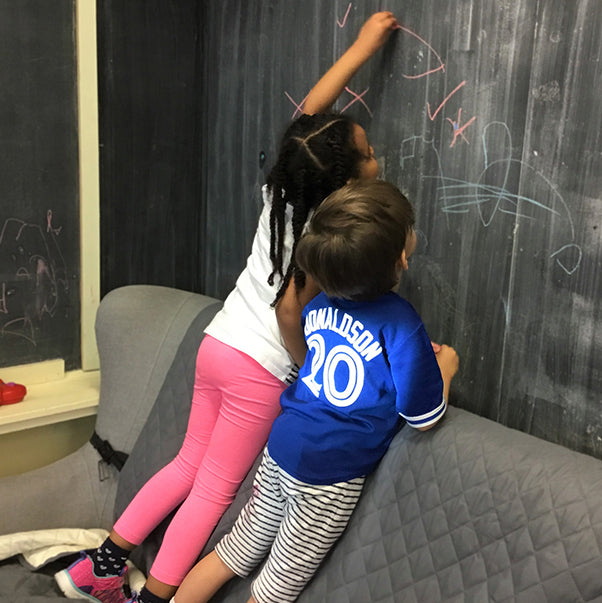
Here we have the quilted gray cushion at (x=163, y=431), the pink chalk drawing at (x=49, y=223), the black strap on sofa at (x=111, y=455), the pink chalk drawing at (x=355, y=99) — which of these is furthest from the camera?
the pink chalk drawing at (x=49, y=223)

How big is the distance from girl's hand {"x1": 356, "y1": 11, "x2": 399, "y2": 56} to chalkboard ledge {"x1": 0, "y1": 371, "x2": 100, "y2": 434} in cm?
124

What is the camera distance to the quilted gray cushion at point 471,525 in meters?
1.00

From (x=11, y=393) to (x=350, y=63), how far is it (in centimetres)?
126

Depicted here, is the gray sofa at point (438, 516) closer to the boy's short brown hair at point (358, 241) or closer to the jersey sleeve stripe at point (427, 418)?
the jersey sleeve stripe at point (427, 418)

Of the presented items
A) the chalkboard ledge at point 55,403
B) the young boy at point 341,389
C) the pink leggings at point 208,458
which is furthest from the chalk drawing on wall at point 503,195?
the chalkboard ledge at point 55,403

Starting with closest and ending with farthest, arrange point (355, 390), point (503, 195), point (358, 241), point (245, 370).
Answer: point (358, 241) < point (355, 390) < point (503, 195) < point (245, 370)

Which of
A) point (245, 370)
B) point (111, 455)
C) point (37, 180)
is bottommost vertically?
point (111, 455)

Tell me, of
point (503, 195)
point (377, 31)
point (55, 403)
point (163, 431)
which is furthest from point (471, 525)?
point (55, 403)

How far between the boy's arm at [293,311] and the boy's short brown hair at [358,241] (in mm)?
157

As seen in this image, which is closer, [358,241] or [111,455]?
[358,241]

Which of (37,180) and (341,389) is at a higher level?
(37,180)

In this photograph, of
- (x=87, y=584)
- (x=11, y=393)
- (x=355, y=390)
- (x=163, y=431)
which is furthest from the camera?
(x=11, y=393)

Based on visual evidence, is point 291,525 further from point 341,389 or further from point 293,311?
point 293,311

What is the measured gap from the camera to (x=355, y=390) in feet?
3.96
